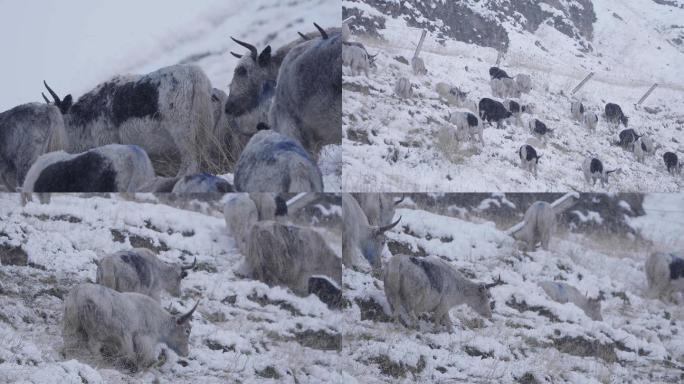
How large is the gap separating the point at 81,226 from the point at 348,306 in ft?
4.29

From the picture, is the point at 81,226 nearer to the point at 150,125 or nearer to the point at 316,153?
the point at 150,125

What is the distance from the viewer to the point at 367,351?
4359mm

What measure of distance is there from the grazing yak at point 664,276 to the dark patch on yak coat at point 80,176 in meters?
2.70

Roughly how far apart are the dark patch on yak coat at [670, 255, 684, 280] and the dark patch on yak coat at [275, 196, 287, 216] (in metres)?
2.01

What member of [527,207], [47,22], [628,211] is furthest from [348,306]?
[47,22]

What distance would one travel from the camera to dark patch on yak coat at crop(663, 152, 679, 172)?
496cm

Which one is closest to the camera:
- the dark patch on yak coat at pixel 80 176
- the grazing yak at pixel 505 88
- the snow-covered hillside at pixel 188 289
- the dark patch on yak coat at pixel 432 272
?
the snow-covered hillside at pixel 188 289

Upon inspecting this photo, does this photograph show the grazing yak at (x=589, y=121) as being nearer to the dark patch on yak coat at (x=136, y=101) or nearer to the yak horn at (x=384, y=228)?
the yak horn at (x=384, y=228)

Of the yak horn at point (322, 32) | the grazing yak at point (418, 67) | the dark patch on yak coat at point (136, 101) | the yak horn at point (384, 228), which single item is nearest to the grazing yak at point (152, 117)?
the dark patch on yak coat at point (136, 101)

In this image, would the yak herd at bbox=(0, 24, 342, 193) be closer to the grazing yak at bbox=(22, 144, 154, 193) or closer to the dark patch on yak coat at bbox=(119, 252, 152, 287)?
the grazing yak at bbox=(22, 144, 154, 193)

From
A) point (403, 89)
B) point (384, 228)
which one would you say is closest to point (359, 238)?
point (384, 228)

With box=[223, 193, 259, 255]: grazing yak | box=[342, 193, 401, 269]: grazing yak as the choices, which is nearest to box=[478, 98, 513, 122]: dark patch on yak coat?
box=[342, 193, 401, 269]: grazing yak

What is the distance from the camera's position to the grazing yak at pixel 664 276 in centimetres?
466

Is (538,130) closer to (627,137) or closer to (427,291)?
(627,137)
